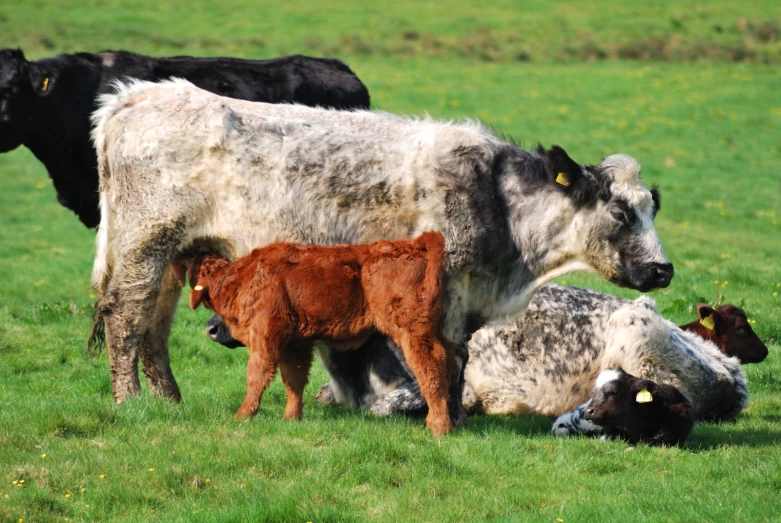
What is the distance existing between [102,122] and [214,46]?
33.8m

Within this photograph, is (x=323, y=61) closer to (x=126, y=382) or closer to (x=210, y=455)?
(x=126, y=382)

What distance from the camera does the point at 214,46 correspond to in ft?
138

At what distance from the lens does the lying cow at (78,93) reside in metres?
14.5

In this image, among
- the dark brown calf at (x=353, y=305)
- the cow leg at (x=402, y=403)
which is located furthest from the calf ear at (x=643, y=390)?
the cow leg at (x=402, y=403)

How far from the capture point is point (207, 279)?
8523mm

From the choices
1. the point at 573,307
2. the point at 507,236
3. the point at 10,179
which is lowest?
the point at 10,179

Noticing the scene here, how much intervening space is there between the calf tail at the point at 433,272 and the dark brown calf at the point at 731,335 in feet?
12.7

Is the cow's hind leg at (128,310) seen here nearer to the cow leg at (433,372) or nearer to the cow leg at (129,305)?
the cow leg at (129,305)

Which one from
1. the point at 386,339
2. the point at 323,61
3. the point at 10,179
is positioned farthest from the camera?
the point at 10,179

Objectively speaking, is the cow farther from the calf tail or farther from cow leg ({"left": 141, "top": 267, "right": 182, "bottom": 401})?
the calf tail

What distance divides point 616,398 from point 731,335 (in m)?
2.93

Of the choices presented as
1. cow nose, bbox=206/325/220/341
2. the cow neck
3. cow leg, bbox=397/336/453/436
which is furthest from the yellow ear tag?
cow nose, bbox=206/325/220/341

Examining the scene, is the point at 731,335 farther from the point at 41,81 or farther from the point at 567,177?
the point at 41,81

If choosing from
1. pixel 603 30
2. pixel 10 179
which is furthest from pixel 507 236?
pixel 603 30
